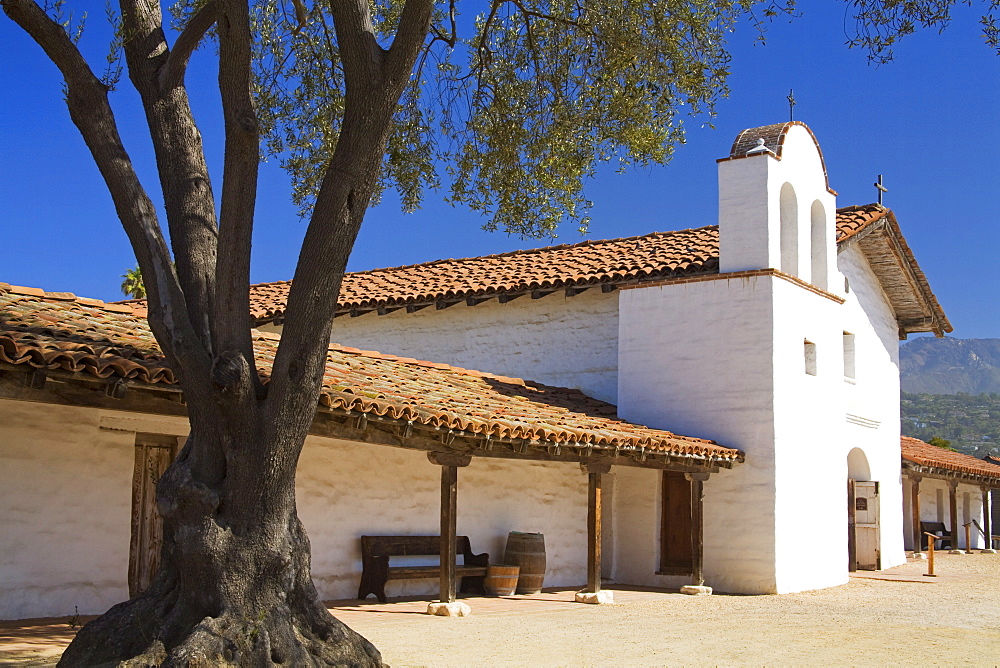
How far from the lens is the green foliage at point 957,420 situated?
10338 centimetres

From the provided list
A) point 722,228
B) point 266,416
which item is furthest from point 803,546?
point 266,416

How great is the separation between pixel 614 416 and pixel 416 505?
3.95 m

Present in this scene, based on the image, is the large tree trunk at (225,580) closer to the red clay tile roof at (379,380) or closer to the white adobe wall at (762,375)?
the red clay tile roof at (379,380)

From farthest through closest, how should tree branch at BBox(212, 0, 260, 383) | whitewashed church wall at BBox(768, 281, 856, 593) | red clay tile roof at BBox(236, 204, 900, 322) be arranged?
1. red clay tile roof at BBox(236, 204, 900, 322)
2. whitewashed church wall at BBox(768, 281, 856, 593)
3. tree branch at BBox(212, 0, 260, 383)

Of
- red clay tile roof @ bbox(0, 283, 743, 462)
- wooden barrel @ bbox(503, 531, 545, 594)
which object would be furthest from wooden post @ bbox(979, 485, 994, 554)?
wooden barrel @ bbox(503, 531, 545, 594)

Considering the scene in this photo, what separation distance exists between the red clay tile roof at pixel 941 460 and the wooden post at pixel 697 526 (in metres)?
8.28

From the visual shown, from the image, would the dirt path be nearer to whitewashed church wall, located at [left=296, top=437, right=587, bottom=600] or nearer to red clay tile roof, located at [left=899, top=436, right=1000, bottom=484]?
whitewashed church wall, located at [left=296, top=437, right=587, bottom=600]

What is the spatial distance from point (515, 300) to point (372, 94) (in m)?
10.8

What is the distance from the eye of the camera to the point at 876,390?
19219mm

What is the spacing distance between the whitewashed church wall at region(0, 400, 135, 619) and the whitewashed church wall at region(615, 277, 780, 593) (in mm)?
8200

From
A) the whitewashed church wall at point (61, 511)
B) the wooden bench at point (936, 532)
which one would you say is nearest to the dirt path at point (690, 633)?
the whitewashed church wall at point (61, 511)

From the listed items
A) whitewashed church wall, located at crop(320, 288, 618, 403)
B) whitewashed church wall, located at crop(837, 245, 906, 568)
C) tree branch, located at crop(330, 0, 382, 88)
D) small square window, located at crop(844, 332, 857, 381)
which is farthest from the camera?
whitewashed church wall, located at crop(837, 245, 906, 568)

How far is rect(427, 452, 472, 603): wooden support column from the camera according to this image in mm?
10891

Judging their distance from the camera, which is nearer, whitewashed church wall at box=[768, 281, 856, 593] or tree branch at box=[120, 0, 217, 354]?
tree branch at box=[120, 0, 217, 354]
